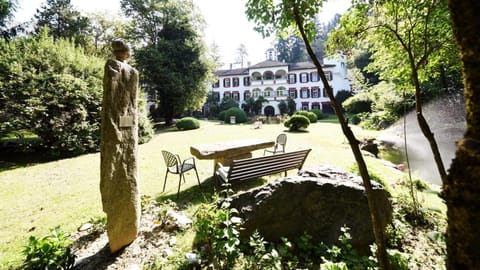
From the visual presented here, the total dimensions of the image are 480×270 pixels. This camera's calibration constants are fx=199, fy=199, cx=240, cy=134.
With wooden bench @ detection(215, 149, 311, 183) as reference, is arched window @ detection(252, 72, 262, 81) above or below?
above

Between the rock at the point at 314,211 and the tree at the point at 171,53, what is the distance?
51.6 feet

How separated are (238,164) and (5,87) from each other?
9.48 meters

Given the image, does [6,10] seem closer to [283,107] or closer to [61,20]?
[61,20]

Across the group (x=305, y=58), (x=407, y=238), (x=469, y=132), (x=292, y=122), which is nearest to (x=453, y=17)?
(x=469, y=132)

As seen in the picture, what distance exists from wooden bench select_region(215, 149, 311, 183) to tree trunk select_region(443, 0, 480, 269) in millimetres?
3154

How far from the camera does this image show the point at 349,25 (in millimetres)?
2924

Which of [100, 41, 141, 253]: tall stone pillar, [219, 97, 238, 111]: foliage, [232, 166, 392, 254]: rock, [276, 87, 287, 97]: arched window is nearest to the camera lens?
[100, 41, 141, 253]: tall stone pillar

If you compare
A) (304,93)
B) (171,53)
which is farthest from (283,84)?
(171,53)

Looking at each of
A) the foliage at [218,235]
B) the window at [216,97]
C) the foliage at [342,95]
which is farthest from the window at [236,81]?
the foliage at [218,235]

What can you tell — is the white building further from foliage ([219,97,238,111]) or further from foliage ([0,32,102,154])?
foliage ([0,32,102,154])

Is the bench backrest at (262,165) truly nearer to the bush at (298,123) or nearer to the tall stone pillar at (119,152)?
the tall stone pillar at (119,152)

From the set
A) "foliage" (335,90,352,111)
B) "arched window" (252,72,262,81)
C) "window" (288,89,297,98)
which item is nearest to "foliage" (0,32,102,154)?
"arched window" (252,72,262,81)

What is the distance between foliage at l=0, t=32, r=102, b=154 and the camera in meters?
7.33

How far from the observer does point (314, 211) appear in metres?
2.73
